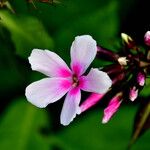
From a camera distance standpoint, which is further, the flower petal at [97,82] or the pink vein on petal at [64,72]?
the pink vein on petal at [64,72]

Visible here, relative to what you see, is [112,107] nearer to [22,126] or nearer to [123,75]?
[123,75]

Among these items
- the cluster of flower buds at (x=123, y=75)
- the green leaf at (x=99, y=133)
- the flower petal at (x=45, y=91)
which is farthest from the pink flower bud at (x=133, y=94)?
the green leaf at (x=99, y=133)

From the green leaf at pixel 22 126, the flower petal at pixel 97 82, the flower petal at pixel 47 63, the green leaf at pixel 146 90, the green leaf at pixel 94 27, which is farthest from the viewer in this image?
the green leaf at pixel 22 126

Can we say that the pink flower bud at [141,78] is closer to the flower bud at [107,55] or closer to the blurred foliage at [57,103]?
the flower bud at [107,55]

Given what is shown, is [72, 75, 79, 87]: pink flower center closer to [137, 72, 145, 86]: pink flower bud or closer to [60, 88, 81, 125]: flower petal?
[60, 88, 81, 125]: flower petal

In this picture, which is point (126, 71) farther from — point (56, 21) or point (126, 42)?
point (56, 21)

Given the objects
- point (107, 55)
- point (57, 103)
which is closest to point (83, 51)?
point (107, 55)

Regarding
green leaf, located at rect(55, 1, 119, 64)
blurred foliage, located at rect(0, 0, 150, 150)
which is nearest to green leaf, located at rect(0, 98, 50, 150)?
blurred foliage, located at rect(0, 0, 150, 150)
